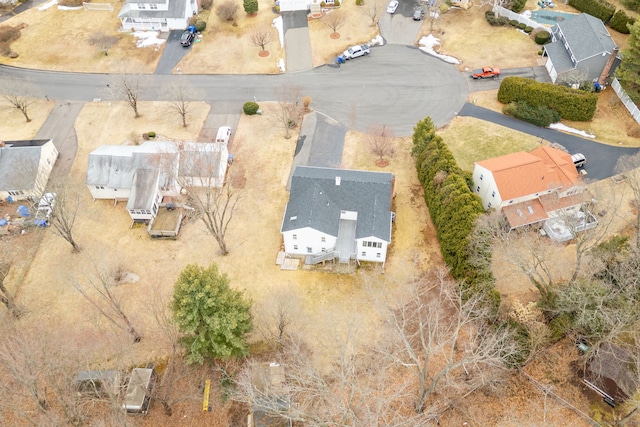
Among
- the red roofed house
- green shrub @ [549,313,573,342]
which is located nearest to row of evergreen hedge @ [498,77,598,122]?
the red roofed house

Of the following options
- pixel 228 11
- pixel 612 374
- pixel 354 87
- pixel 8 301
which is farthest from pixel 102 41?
pixel 612 374

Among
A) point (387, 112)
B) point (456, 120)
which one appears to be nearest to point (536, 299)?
point (456, 120)

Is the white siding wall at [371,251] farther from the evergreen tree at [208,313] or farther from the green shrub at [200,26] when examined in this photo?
the green shrub at [200,26]

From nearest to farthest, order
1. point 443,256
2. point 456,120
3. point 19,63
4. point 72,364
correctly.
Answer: point 72,364 → point 443,256 → point 456,120 → point 19,63

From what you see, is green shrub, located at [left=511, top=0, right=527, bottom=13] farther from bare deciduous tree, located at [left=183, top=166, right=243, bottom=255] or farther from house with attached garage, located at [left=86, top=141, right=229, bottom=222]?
house with attached garage, located at [left=86, top=141, right=229, bottom=222]

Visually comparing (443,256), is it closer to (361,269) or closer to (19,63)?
(361,269)

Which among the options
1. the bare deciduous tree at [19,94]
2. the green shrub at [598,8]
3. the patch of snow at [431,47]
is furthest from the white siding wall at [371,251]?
the green shrub at [598,8]
